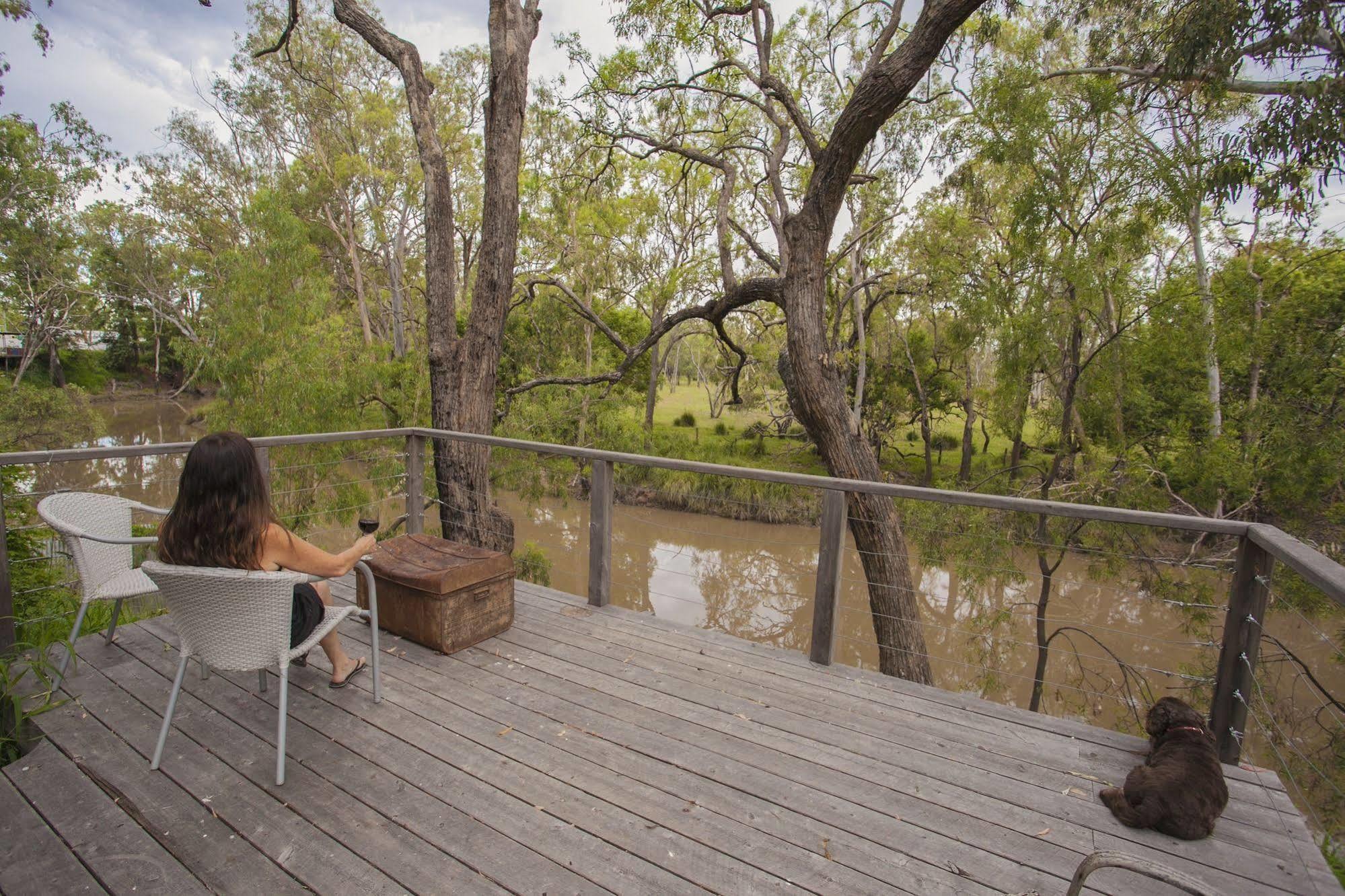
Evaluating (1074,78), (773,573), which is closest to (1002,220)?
(1074,78)

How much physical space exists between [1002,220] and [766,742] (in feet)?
42.3

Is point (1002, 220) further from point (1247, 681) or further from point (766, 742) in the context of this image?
point (766, 742)

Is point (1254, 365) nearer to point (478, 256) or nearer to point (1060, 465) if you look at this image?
point (1060, 465)

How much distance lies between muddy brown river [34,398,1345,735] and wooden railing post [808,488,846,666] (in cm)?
158

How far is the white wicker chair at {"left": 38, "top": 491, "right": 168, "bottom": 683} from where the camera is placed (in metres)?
2.47

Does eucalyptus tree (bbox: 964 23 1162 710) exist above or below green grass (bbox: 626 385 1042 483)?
above

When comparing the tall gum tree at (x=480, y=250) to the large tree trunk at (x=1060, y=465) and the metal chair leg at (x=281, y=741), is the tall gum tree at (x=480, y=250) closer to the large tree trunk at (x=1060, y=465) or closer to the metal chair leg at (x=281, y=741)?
the metal chair leg at (x=281, y=741)

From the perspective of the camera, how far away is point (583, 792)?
208 centimetres

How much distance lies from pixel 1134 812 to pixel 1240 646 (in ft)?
2.66

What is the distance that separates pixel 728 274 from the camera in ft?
20.7

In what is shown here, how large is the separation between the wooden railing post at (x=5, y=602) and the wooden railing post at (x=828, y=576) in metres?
3.64

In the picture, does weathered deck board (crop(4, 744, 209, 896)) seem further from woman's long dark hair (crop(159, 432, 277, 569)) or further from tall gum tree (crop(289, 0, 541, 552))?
tall gum tree (crop(289, 0, 541, 552))

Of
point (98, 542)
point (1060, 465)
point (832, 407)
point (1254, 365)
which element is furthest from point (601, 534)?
point (1060, 465)

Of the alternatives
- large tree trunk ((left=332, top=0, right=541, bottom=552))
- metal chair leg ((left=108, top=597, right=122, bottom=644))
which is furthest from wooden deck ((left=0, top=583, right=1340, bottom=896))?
large tree trunk ((left=332, top=0, right=541, bottom=552))
